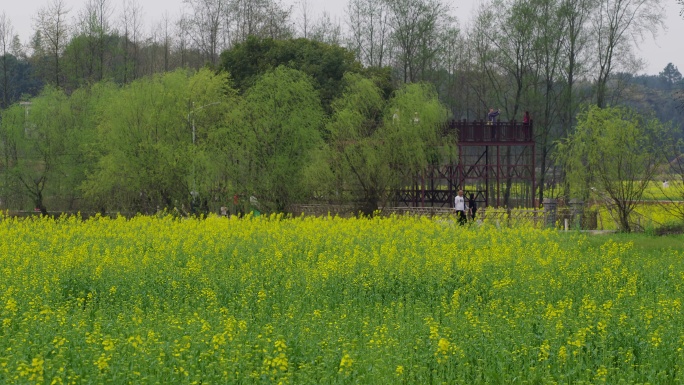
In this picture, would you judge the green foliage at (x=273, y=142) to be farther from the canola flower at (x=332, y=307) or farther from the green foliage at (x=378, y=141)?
the canola flower at (x=332, y=307)

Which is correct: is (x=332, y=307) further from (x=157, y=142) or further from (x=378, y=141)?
(x=157, y=142)

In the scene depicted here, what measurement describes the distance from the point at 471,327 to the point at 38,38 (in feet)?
203

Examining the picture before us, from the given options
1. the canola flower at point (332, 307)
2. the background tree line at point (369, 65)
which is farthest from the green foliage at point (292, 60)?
the canola flower at point (332, 307)

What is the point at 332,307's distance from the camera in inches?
644

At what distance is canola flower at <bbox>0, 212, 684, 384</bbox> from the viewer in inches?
435

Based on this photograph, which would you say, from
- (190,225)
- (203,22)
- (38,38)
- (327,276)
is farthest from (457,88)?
(327,276)

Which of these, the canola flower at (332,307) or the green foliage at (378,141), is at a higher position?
the green foliage at (378,141)

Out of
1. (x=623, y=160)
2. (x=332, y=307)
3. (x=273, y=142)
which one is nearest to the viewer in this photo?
(x=332, y=307)

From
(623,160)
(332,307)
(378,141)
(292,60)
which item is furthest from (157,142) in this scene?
(332,307)

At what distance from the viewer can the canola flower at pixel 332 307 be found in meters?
11.1

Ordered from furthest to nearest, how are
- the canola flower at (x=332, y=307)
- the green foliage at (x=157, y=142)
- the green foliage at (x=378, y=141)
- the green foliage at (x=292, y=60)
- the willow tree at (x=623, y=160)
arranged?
the green foliage at (x=292, y=60) < the green foliage at (x=378, y=141) < the green foliage at (x=157, y=142) < the willow tree at (x=623, y=160) < the canola flower at (x=332, y=307)

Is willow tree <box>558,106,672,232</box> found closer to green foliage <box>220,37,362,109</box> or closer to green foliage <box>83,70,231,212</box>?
green foliage <box>83,70,231,212</box>

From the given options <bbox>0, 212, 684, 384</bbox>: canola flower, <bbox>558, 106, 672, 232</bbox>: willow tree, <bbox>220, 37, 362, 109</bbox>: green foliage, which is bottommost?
<bbox>0, 212, 684, 384</bbox>: canola flower

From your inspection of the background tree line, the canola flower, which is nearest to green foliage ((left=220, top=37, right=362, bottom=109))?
the background tree line
